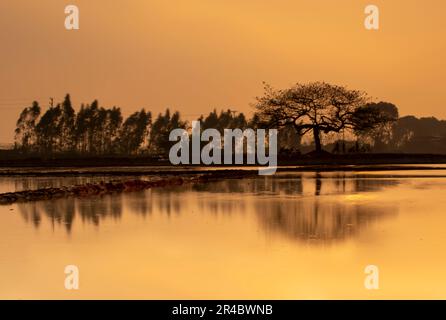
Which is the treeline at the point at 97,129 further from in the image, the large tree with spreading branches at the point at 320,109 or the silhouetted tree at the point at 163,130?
the large tree with spreading branches at the point at 320,109

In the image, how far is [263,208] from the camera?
28.2 m

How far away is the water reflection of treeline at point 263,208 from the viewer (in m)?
21.8

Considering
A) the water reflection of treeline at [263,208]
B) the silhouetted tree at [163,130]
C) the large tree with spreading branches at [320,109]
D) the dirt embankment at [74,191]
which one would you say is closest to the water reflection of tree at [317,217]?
the water reflection of treeline at [263,208]

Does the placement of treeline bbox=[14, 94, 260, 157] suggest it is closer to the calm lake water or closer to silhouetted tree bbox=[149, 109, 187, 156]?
silhouetted tree bbox=[149, 109, 187, 156]

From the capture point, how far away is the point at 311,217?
24.4 metres

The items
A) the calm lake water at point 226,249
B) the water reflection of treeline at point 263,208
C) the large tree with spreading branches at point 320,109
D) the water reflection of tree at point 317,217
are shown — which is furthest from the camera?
Answer: the large tree with spreading branches at point 320,109

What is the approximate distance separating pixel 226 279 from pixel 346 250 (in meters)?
4.27

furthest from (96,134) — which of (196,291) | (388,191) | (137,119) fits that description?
(196,291)

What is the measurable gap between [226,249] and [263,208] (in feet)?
35.6

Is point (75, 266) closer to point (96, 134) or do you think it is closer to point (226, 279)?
point (226, 279)

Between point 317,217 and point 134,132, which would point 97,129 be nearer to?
point 134,132

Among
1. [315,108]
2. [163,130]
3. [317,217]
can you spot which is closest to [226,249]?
[317,217]

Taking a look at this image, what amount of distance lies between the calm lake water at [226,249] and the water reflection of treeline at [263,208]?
7cm

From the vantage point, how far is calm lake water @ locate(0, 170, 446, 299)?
13141mm
